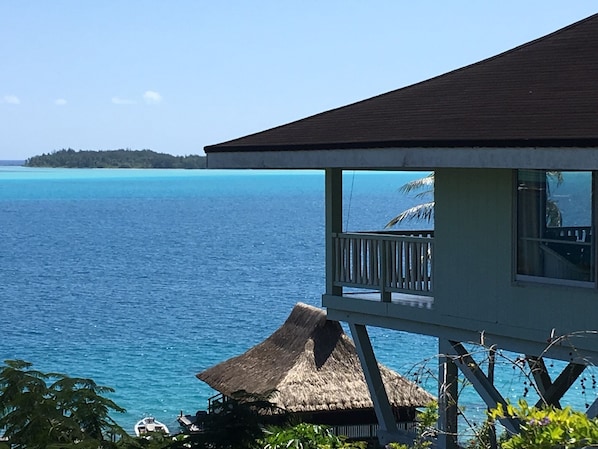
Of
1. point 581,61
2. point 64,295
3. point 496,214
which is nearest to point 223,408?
point 496,214

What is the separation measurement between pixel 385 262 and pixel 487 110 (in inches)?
87.1

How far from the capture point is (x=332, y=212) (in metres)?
14.4

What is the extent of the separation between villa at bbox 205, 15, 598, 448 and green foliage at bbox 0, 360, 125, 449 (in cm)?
300

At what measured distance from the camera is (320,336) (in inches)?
940

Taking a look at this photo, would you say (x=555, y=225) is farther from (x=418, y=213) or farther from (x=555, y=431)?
(x=418, y=213)

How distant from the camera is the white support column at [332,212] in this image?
14.3 m

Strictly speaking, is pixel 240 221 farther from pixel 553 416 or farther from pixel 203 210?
pixel 553 416

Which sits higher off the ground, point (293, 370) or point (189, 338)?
point (293, 370)

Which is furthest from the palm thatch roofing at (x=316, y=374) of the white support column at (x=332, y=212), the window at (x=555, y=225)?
the window at (x=555, y=225)

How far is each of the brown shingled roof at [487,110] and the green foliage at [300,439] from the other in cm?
308

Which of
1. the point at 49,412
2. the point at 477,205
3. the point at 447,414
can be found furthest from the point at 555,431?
the point at 447,414

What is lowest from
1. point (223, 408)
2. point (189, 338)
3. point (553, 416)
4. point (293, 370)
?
point (189, 338)

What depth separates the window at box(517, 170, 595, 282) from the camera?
11.5 m

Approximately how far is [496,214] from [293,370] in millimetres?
11722
